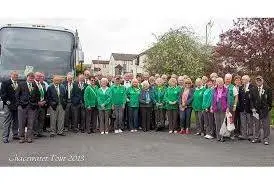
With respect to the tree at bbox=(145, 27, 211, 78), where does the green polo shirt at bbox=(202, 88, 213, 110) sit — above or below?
below

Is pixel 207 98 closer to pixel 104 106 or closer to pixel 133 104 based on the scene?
pixel 133 104

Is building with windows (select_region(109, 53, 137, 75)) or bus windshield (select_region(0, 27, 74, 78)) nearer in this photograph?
bus windshield (select_region(0, 27, 74, 78))

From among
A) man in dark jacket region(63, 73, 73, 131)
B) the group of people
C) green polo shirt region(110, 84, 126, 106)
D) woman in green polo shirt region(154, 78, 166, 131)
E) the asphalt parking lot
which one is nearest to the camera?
the asphalt parking lot

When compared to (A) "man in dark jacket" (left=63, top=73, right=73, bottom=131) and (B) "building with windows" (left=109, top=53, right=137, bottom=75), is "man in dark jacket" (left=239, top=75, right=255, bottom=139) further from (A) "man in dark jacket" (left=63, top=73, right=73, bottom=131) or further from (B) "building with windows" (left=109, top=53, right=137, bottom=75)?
(B) "building with windows" (left=109, top=53, right=137, bottom=75)

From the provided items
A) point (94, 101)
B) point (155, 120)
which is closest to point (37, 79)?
point (94, 101)

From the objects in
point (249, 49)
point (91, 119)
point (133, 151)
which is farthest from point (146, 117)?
point (249, 49)

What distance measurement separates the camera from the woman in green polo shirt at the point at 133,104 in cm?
1483

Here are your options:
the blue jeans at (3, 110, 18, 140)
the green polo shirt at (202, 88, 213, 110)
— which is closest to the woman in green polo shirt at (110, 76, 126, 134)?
the green polo shirt at (202, 88, 213, 110)

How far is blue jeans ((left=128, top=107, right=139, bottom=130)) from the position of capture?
14.9 metres

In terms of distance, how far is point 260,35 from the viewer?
65.1ft

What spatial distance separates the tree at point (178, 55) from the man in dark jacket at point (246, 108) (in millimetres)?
9062

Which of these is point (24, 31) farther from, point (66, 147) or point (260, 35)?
point (260, 35)

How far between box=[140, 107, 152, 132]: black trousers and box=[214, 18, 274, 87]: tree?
19.7ft

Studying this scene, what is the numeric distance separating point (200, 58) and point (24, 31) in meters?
10.7
